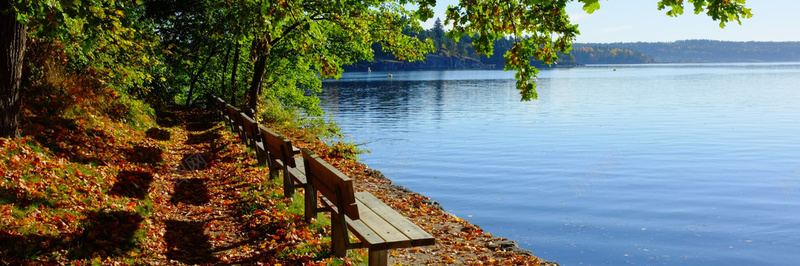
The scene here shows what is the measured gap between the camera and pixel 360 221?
22.1 ft

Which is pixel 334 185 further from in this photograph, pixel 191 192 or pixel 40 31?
pixel 191 192

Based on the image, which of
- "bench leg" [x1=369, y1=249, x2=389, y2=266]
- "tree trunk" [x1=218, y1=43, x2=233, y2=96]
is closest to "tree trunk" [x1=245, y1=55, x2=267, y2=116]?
"tree trunk" [x1=218, y1=43, x2=233, y2=96]

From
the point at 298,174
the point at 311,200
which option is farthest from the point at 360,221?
the point at 298,174

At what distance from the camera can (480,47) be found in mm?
8227

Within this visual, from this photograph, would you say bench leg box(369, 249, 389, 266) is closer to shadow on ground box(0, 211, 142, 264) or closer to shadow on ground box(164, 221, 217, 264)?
shadow on ground box(164, 221, 217, 264)

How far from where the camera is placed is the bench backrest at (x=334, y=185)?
6.20 m

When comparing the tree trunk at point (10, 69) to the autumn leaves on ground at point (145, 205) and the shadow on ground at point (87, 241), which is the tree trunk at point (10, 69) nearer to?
the autumn leaves on ground at point (145, 205)

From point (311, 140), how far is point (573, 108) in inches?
1193

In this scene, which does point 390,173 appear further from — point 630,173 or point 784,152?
point 784,152

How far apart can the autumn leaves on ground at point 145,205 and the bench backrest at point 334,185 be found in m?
0.82

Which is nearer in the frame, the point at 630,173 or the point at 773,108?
the point at 630,173

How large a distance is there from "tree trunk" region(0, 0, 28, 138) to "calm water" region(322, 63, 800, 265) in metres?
9.09

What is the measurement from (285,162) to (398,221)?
3.24 meters

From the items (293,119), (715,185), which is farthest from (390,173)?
(715,185)
